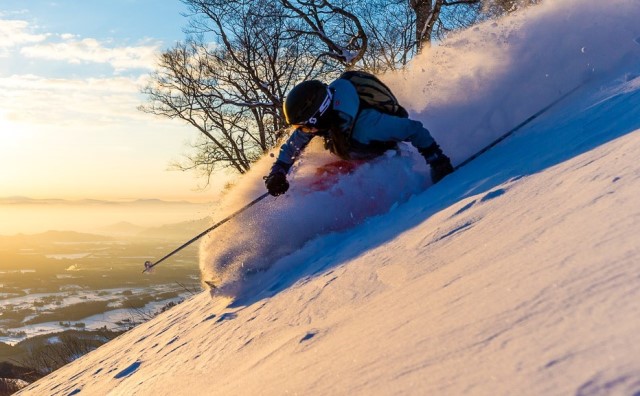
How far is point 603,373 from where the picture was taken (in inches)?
36.3

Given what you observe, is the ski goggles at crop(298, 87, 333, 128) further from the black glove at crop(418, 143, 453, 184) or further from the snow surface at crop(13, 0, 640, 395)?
the black glove at crop(418, 143, 453, 184)

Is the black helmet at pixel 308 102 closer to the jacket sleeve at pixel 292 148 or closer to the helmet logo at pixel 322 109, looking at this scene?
the helmet logo at pixel 322 109

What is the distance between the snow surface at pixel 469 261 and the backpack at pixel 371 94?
47 cm

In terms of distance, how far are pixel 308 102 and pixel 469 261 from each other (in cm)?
289

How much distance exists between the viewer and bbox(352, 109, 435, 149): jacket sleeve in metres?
4.70

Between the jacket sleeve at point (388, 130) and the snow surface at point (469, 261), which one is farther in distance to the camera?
the jacket sleeve at point (388, 130)

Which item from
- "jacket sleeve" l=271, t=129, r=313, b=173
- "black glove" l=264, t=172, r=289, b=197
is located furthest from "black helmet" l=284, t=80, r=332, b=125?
"black glove" l=264, t=172, r=289, b=197

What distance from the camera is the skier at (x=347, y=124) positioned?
464 cm

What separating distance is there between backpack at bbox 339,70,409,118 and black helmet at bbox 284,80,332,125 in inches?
14.3

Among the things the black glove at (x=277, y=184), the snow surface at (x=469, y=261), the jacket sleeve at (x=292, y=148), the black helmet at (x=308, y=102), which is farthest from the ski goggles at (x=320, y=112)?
the snow surface at (x=469, y=261)

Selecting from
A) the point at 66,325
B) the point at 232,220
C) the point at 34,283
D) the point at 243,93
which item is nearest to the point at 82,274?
the point at 34,283

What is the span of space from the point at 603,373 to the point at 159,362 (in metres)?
3.17

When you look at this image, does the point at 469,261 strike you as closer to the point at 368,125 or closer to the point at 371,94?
the point at 368,125

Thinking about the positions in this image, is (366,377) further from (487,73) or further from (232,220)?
(487,73)
